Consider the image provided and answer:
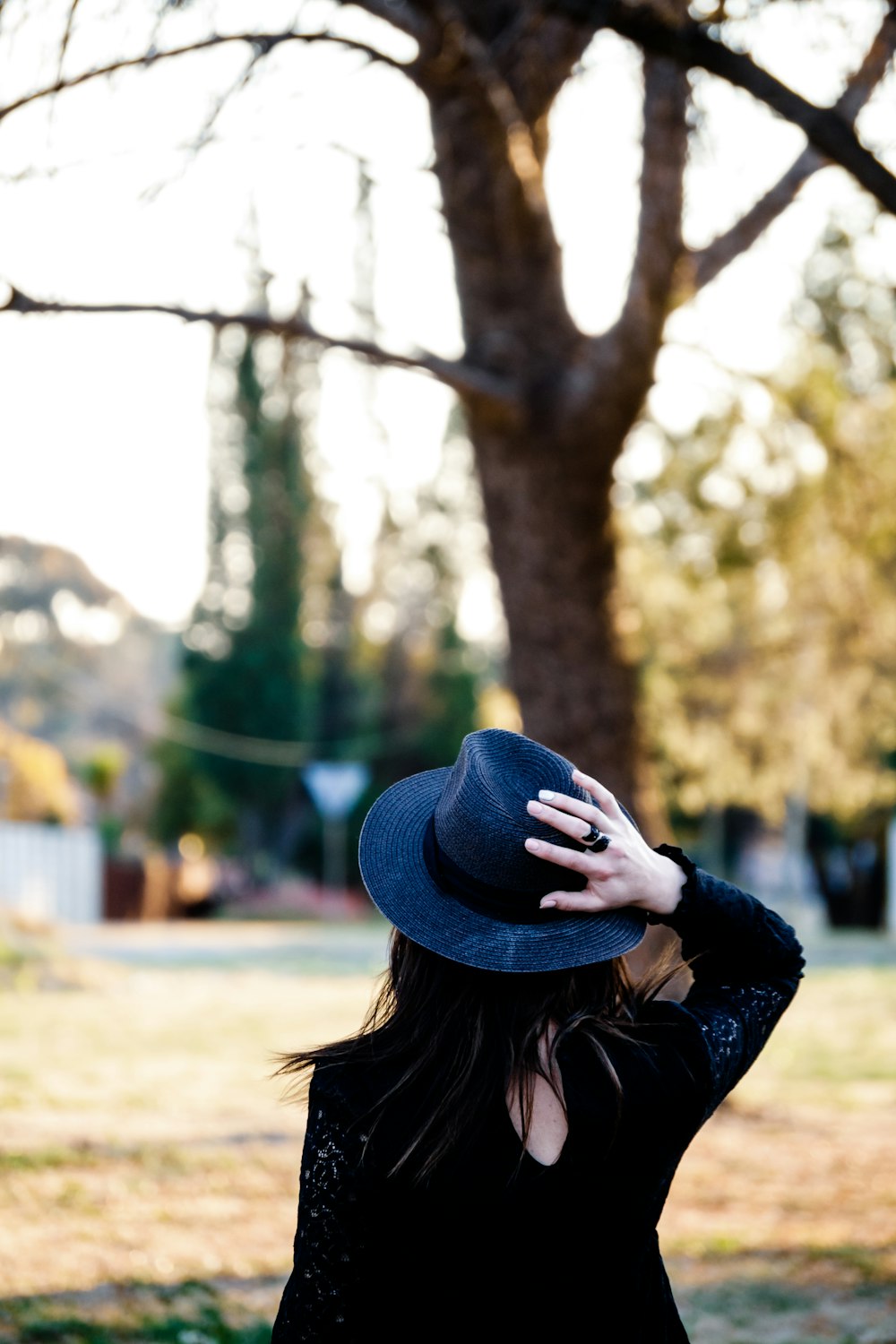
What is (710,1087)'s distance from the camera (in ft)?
5.59

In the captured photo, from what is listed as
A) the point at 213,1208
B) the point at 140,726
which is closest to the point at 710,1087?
the point at 213,1208

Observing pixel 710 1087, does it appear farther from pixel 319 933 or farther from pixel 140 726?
pixel 140 726

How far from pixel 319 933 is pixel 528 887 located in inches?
938

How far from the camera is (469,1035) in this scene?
1.65 metres

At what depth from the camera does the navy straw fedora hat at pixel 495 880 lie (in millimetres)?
1629

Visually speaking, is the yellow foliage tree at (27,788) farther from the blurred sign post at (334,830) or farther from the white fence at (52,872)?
the blurred sign post at (334,830)

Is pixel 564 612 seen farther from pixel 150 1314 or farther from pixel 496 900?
pixel 496 900

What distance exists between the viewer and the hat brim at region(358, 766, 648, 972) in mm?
1616

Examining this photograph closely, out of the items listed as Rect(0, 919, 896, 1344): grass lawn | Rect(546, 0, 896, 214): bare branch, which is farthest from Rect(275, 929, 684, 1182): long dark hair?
Rect(546, 0, 896, 214): bare branch

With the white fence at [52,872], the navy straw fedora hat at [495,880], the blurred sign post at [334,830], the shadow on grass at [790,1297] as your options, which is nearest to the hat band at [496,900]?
the navy straw fedora hat at [495,880]

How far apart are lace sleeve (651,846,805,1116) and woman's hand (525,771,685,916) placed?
83 millimetres

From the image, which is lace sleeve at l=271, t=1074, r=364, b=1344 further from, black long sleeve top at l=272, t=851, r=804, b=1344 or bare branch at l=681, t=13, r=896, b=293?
bare branch at l=681, t=13, r=896, b=293

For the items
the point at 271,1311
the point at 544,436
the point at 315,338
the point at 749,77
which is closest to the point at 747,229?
the point at 544,436

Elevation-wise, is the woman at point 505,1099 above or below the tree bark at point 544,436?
below
